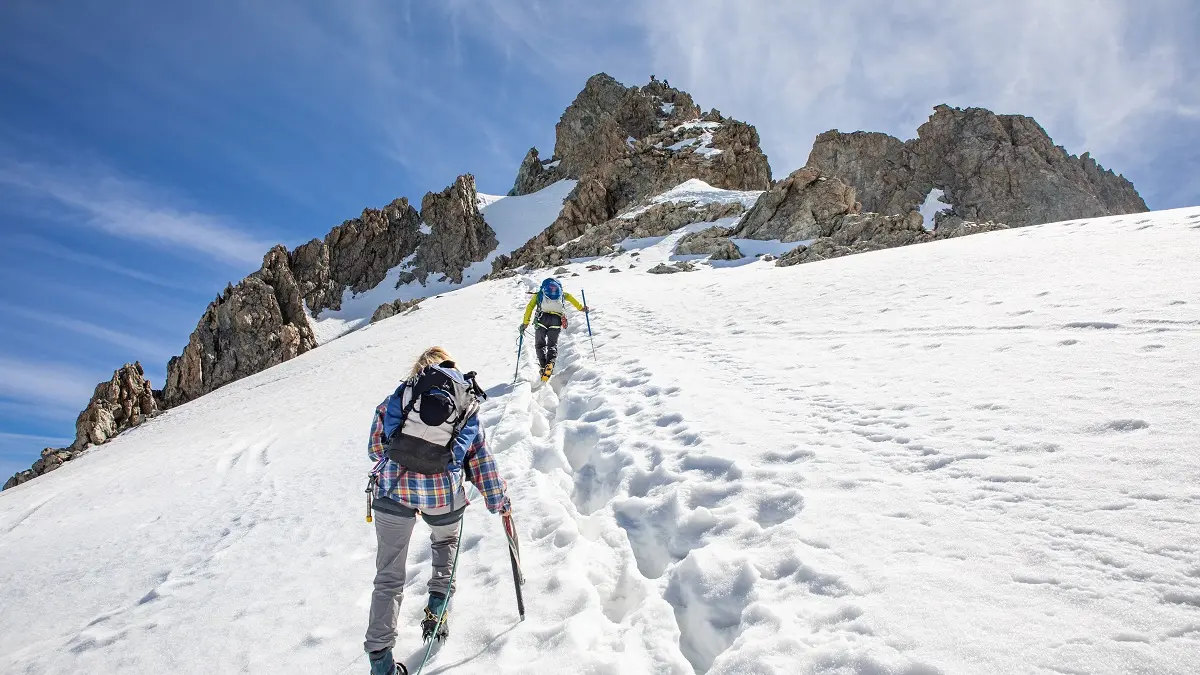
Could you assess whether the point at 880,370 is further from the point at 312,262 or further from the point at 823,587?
the point at 312,262

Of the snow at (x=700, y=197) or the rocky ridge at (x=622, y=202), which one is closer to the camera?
the rocky ridge at (x=622, y=202)

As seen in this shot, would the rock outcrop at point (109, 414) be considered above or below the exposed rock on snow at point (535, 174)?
below

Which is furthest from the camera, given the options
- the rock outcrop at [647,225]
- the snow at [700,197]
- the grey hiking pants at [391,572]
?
the snow at [700,197]

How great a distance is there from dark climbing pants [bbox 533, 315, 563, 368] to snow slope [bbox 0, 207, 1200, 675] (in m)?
1.17

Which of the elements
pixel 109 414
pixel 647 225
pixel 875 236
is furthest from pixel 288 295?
pixel 875 236

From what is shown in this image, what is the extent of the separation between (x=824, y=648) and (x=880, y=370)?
18.9ft

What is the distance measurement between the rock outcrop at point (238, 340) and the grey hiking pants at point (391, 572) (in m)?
59.4

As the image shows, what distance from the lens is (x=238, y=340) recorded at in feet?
182

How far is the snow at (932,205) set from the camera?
7562cm

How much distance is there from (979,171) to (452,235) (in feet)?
254

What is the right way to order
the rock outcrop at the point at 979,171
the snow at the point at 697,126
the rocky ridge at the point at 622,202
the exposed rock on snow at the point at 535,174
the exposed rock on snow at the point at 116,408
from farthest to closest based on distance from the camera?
the exposed rock on snow at the point at 535,174, the snow at the point at 697,126, the rock outcrop at the point at 979,171, the rocky ridge at the point at 622,202, the exposed rock on snow at the point at 116,408

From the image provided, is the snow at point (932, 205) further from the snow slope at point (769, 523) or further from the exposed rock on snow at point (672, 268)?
the snow slope at point (769, 523)

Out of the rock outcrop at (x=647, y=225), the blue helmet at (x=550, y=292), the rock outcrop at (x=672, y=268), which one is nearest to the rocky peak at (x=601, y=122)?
the rock outcrop at (x=647, y=225)

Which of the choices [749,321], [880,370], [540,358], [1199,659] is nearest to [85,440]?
[540,358]
